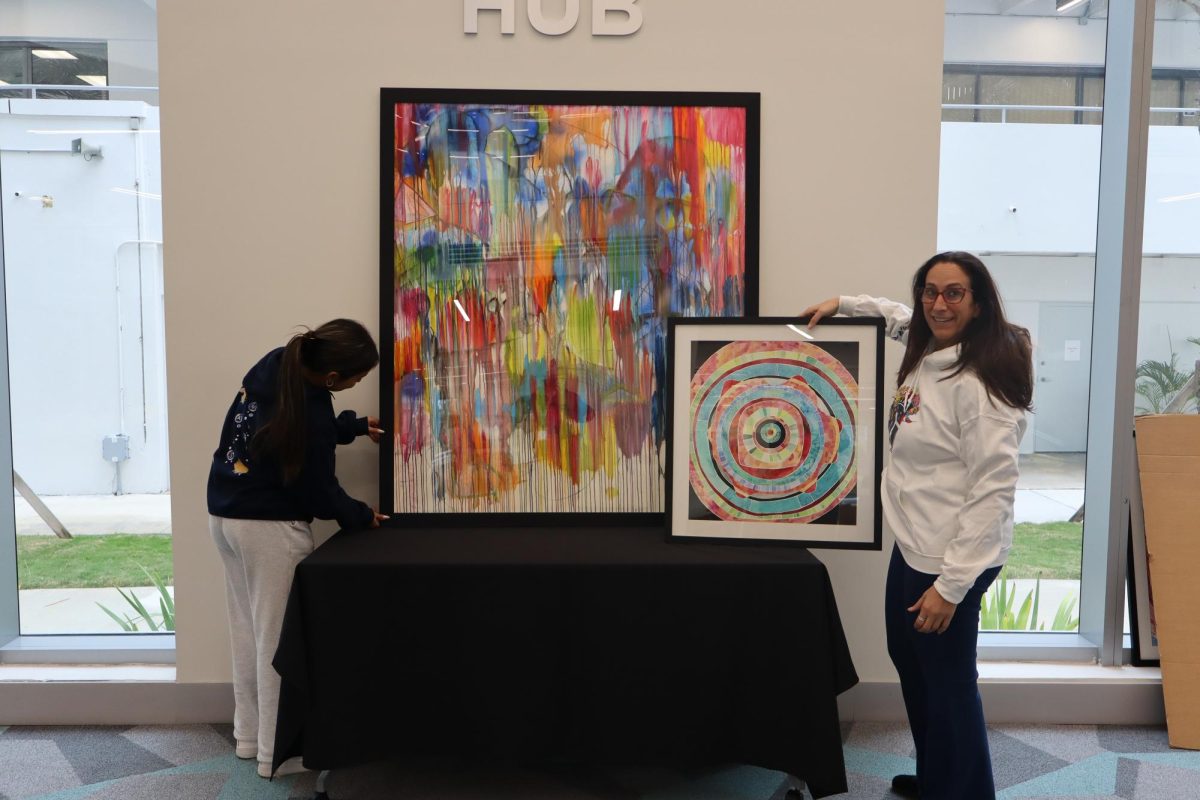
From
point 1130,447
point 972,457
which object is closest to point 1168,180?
point 1130,447

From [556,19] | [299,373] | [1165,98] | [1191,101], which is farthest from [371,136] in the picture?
[1191,101]

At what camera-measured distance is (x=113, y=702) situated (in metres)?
2.75

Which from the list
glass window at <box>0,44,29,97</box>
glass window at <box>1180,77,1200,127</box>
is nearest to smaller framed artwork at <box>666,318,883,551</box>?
glass window at <box>1180,77,1200,127</box>

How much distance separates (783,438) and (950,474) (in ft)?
1.84

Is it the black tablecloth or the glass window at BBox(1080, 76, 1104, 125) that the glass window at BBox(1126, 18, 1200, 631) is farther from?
the black tablecloth

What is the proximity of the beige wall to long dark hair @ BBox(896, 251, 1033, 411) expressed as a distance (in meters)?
0.77

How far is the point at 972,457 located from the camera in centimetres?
186

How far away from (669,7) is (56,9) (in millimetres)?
2128

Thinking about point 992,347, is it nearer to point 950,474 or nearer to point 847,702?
point 950,474

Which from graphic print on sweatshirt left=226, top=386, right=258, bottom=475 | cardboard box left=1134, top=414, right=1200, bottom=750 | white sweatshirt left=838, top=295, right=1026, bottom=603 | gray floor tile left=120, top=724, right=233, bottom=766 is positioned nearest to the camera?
white sweatshirt left=838, top=295, right=1026, bottom=603

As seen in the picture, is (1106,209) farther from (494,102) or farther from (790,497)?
(494,102)

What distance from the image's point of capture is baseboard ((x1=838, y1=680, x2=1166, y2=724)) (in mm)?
2807

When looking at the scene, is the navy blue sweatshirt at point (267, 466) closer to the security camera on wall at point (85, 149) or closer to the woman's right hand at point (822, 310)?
the security camera on wall at point (85, 149)

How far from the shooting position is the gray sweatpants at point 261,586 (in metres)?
2.30
